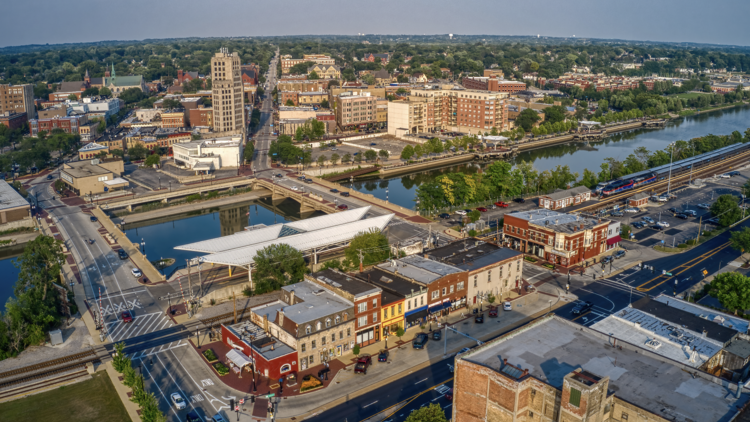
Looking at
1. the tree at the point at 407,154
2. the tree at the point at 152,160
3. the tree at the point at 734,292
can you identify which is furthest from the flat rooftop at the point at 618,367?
the tree at the point at 152,160

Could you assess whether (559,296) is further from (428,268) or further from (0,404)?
(0,404)

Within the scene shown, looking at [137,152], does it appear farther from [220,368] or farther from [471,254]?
[220,368]

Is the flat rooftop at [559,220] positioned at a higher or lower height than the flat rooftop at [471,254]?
higher

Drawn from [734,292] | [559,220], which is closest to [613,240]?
[559,220]

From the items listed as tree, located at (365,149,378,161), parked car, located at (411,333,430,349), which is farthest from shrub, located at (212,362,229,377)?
tree, located at (365,149,378,161)

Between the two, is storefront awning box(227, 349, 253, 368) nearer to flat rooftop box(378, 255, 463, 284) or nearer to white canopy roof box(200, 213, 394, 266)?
white canopy roof box(200, 213, 394, 266)

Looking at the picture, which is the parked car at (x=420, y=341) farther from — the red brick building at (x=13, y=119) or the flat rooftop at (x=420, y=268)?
the red brick building at (x=13, y=119)
